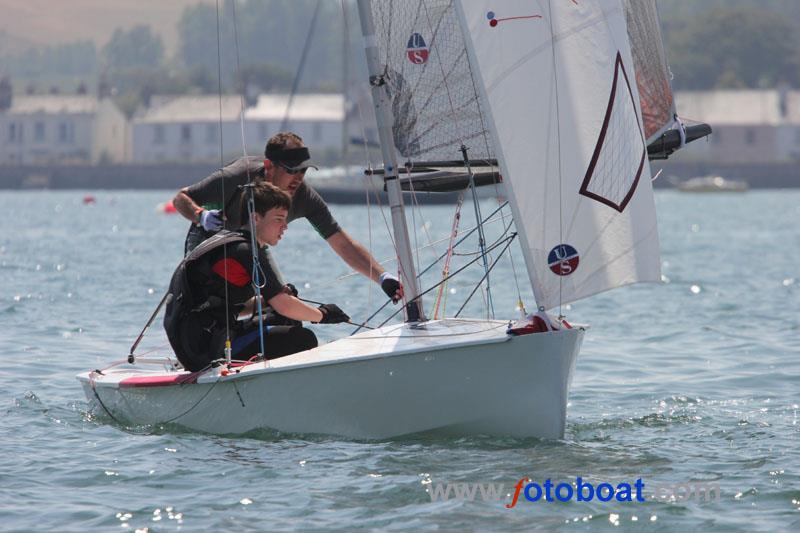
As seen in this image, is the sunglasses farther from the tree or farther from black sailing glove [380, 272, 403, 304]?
the tree

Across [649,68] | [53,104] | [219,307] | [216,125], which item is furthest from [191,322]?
[53,104]

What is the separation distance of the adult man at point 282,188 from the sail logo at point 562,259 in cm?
100

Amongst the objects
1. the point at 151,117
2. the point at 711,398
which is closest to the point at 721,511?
the point at 711,398

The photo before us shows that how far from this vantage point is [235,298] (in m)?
7.74

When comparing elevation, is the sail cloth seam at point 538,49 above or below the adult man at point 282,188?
above

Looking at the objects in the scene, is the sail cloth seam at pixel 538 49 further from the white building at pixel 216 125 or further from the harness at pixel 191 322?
the white building at pixel 216 125

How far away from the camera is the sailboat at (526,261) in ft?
23.7

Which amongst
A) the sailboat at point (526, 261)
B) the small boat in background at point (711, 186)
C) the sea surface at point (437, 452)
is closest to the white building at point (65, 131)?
the small boat in background at point (711, 186)

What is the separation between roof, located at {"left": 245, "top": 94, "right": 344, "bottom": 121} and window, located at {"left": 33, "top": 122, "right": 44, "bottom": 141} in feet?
57.3

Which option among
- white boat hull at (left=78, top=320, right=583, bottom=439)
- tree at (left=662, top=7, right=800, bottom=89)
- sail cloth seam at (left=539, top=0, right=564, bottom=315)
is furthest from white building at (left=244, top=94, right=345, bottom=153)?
sail cloth seam at (left=539, top=0, right=564, bottom=315)

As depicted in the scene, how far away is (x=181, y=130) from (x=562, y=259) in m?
106

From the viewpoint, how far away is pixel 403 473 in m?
6.92

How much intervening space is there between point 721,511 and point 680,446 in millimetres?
1390

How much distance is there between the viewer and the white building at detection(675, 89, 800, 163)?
103312mm
